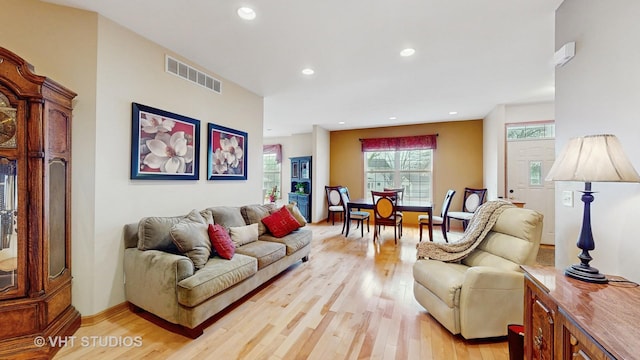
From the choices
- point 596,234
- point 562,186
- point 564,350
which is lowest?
point 564,350

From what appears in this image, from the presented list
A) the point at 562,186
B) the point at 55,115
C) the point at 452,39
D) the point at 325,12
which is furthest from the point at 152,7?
the point at 562,186

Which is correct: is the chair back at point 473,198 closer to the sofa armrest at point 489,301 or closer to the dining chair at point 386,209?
the dining chair at point 386,209

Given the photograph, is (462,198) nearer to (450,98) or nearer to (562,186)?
(450,98)

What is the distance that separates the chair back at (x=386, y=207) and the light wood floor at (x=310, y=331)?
5.53 ft

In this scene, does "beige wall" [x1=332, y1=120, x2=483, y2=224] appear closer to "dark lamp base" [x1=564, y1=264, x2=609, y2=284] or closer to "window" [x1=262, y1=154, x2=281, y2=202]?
"window" [x1=262, y1=154, x2=281, y2=202]

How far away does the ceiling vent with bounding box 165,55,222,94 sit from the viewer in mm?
2771

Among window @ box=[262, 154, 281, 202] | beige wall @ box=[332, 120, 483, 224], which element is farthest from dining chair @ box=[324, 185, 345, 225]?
window @ box=[262, 154, 281, 202]

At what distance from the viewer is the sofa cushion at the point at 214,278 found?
1.93 meters

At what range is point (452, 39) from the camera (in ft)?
8.19

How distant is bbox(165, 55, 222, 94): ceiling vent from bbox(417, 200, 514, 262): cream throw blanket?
3226mm

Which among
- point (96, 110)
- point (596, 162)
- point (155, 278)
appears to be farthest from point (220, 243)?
point (596, 162)

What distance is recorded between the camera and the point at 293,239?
134 inches

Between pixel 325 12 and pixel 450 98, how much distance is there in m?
3.15

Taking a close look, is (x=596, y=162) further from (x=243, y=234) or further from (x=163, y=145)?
(x=163, y=145)
